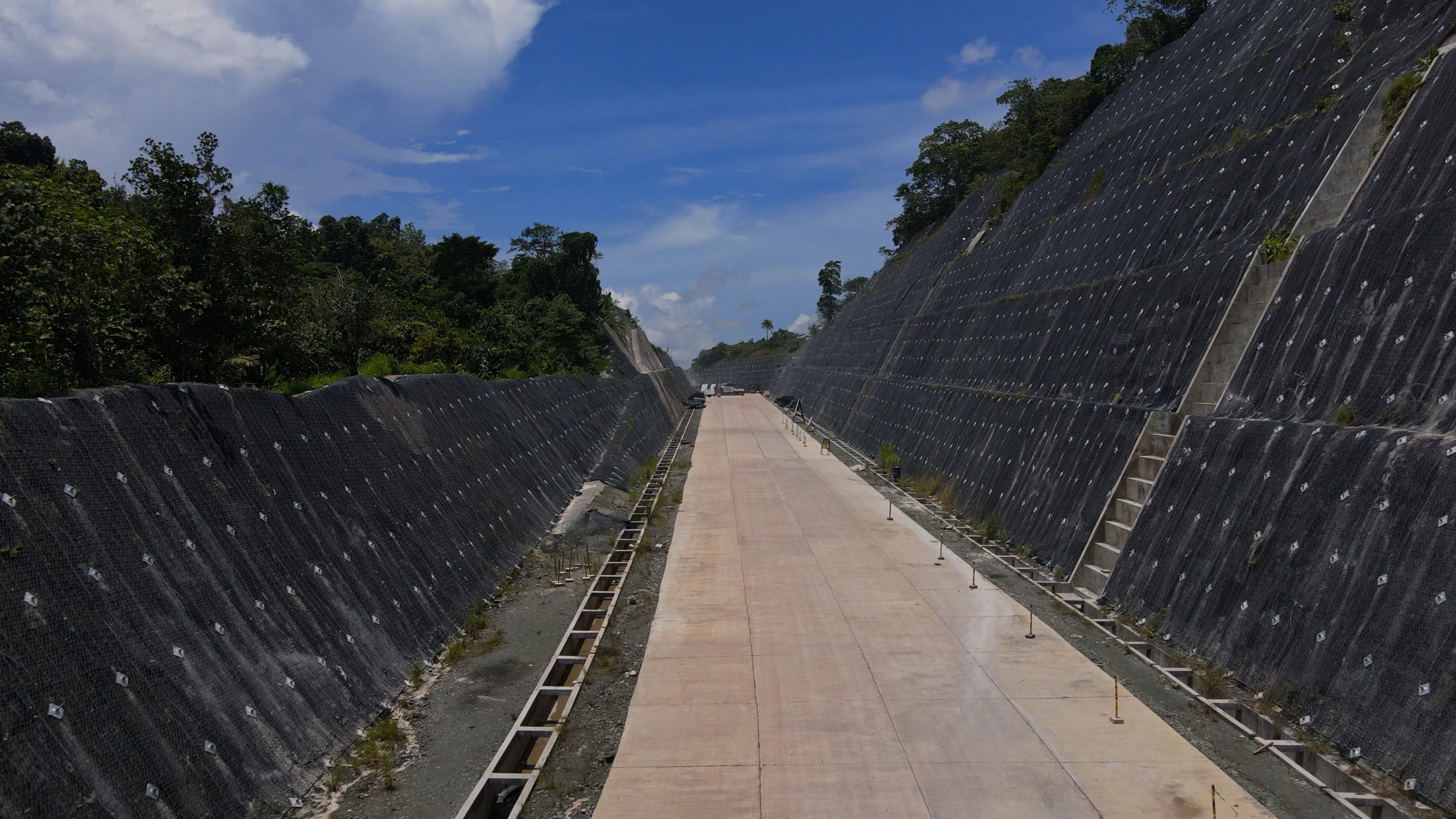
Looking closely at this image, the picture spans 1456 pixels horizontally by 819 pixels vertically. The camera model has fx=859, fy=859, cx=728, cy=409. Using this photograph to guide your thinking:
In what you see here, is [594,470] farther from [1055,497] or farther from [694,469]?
[1055,497]

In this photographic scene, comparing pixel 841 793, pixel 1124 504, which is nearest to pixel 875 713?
pixel 841 793

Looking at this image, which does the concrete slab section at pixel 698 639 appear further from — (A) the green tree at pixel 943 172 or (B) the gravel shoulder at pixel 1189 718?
(A) the green tree at pixel 943 172

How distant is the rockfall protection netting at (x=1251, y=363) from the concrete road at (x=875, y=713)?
1.59m

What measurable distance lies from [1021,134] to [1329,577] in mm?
47895

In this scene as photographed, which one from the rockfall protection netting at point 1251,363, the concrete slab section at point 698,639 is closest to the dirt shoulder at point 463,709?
the concrete slab section at point 698,639

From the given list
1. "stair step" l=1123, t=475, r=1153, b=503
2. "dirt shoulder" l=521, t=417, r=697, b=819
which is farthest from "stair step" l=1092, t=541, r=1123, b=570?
"dirt shoulder" l=521, t=417, r=697, b=819

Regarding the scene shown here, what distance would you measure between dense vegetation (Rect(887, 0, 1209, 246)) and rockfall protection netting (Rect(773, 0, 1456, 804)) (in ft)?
18.6

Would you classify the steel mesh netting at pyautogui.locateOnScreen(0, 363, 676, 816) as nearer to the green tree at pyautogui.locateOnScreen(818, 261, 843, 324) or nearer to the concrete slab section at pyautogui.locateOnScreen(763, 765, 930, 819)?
the concrete slab section at pyautogui.locateOnScreen(763, 765, 930, 819)

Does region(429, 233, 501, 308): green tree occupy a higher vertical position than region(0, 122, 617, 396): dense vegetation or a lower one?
higher

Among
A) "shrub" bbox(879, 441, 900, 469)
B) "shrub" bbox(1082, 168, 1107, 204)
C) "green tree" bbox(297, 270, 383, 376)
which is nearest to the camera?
"green tree" bbox(297, 270, 383, 376)

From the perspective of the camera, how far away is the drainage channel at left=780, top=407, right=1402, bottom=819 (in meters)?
6.94

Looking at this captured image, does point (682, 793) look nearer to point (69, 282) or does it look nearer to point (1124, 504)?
point (69, 282)

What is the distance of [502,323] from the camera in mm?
37281

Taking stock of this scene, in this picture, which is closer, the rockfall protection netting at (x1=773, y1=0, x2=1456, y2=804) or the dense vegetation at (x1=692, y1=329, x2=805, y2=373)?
the rockfall protection netting at (x1=773, y1=0, x2=1456, y2=804)
